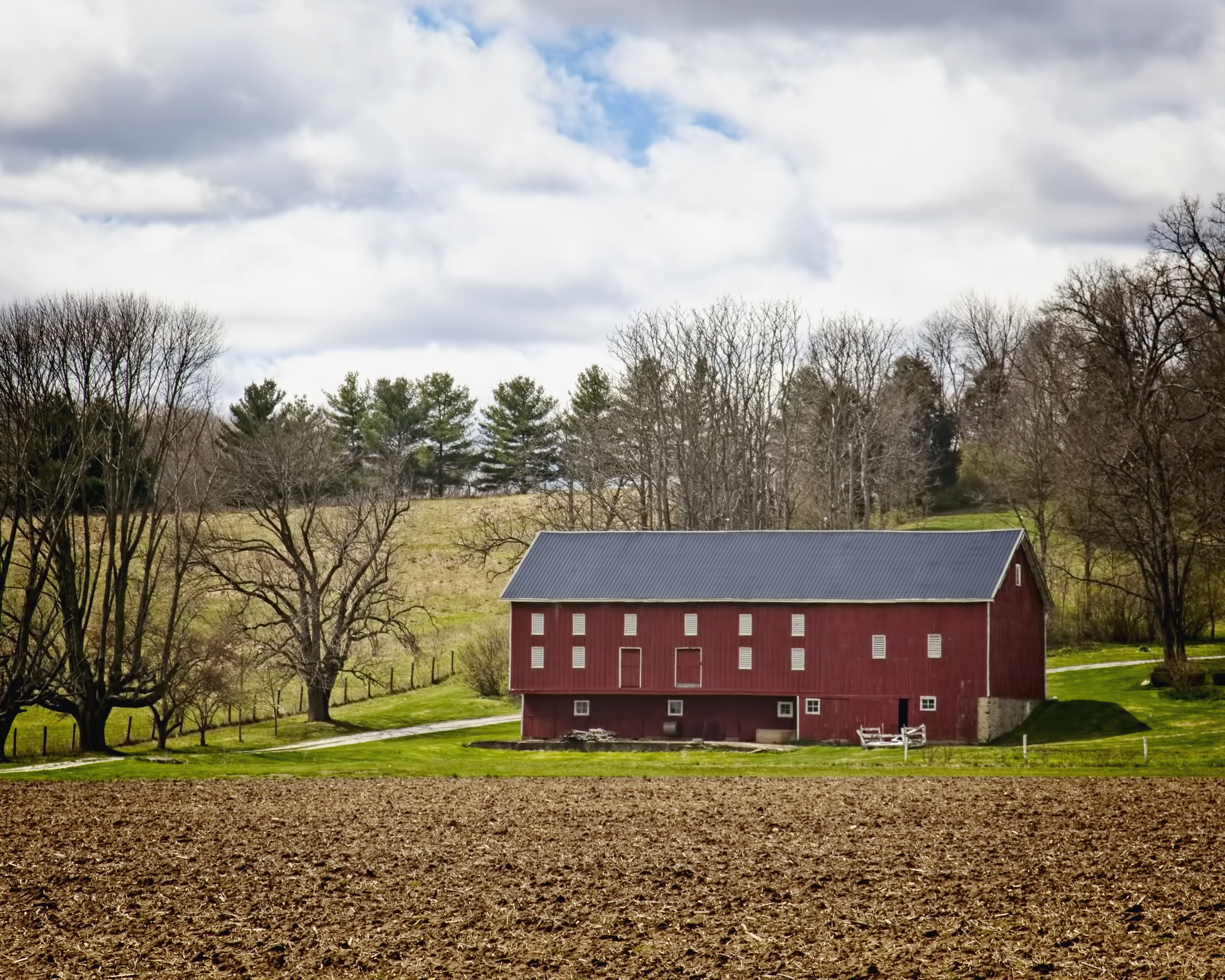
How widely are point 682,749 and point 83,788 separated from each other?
892 inches

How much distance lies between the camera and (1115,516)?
67.9m

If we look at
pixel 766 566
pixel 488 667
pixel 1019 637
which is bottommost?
pixel 488 667

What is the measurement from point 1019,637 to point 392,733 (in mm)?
24416

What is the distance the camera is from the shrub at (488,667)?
7244 centimetres

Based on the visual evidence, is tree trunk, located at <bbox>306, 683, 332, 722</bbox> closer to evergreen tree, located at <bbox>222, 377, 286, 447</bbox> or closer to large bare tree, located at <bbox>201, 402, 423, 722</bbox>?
large bare tree, located at <bbox>201, 402, 423, 722</bbox>

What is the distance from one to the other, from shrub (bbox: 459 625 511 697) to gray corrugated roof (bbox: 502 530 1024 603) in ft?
34.1

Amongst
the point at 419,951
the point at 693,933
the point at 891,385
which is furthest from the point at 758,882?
the point at 891,385

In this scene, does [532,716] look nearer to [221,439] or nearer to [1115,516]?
[1115,516]

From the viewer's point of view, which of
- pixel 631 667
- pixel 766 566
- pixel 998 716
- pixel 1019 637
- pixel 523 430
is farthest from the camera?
pixel 523 430

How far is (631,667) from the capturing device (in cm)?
5869

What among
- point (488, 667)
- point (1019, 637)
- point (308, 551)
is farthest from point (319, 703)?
point (1019, 637)

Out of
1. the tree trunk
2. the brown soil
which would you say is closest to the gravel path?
the tree trunk

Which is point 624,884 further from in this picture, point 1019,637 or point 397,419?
point 397,419

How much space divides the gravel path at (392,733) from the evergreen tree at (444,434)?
2246 inches
